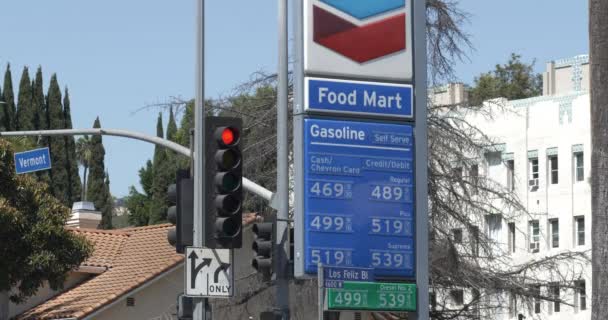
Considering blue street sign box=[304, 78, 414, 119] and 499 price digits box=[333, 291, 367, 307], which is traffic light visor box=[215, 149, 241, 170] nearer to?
blue street sign box=[304, 78, 414, 119]

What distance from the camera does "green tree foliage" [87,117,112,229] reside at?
10475 centimetres

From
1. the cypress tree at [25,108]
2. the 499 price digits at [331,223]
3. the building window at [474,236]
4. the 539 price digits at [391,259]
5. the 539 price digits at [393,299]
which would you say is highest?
the cypress tree at [25,108]

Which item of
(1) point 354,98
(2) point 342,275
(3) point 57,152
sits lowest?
(2) point 342,275

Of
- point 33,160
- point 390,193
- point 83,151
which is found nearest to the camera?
point 390,193

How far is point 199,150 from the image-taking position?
2312 centimetres

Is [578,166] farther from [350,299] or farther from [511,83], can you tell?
[350,299]

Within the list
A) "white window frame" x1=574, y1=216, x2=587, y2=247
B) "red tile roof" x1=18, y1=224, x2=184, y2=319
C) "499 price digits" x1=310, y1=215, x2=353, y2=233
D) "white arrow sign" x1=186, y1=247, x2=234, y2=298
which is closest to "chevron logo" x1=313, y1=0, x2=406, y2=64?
"499 price digits" x1=310, y1=215, x2=353, y2=233

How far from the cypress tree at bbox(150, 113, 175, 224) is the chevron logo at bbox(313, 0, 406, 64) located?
244 ft

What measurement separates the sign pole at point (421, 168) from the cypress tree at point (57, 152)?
3190 inches

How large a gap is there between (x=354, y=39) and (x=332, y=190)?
2.05 meters

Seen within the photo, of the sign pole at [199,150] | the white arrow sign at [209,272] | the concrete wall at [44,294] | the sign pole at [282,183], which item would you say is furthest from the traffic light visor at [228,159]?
the concrete wall at [44,294]

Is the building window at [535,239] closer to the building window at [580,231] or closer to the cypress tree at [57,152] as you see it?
the building window at [580,231]

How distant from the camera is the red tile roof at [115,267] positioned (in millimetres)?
42031

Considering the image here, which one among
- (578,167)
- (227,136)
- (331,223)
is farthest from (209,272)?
(578,167)
